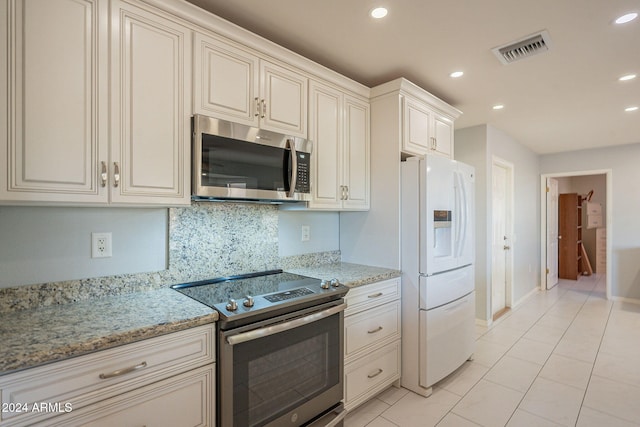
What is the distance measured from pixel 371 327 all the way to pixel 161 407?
1.38m

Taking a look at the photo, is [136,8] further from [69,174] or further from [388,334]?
[388,334]

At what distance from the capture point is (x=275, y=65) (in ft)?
6.54

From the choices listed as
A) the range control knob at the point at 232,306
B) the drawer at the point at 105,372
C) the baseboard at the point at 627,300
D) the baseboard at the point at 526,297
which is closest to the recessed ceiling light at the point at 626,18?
the range control knob at the point at 232,306

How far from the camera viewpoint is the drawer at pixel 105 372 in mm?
963

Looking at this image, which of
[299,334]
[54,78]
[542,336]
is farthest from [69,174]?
[542,336]

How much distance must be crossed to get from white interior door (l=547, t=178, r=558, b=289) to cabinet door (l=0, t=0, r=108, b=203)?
22.3 ft

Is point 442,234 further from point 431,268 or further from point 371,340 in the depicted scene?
point 371,340

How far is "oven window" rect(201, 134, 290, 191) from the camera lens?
5.41 ft

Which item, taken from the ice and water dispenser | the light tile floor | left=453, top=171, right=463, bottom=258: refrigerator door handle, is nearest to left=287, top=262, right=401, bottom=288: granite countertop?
the ice and water dispenser

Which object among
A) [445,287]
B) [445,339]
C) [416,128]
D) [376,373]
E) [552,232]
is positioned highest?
[416,128]

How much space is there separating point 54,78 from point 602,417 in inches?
143

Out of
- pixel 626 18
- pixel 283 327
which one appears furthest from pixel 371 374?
pixel 626 18

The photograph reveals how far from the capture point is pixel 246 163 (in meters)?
1.80

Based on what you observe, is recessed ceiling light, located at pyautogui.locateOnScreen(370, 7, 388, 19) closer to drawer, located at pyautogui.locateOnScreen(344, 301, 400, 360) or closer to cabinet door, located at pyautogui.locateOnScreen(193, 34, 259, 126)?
cabinet door, located at pyautogui.locateOnScreen(193, 34, 259, 126)
